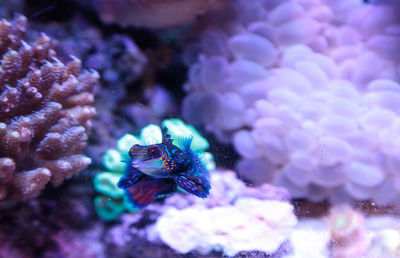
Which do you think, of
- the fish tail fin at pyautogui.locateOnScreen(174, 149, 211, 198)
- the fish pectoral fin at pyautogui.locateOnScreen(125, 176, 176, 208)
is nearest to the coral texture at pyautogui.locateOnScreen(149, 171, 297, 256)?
the fish pectoral fin at pyautogui.locateOnScreen(125, 176, 176, 208)

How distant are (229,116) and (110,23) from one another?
104 centimetres

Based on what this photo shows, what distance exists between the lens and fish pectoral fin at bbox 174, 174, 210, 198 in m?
0.99

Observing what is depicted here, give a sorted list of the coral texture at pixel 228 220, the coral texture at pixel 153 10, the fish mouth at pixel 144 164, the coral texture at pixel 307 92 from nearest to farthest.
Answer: the fish mouth at pixel 144 164 → the coral texture at pixel 228 220 → the coral texture at pixel 307 92 → the coral texture at pixel 153 10

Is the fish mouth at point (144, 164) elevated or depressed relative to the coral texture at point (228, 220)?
elevated

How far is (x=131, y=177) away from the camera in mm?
1060

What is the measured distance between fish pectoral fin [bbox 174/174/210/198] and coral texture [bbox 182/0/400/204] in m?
0.47

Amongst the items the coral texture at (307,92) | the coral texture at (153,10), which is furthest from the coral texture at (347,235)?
the coral texture at (153,10)

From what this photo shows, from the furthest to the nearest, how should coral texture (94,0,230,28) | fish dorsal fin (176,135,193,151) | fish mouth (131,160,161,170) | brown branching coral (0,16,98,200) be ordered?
1. coral texture (94,0,230,28)
2. brown branching coral (0,16,98,200)
3. fish dorsal fin (176,135,193,151)
4. fish mouth (131,160,161,170)

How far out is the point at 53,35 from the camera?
1724mm

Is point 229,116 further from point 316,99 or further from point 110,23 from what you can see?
point 110,23

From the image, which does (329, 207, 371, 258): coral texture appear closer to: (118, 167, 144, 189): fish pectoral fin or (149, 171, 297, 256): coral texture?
(149, 171, 297, 256): coral texture

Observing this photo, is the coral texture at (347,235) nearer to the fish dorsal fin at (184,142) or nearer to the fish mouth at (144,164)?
the fish dorsal fin at (184,142)

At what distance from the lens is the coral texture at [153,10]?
6.99 ft

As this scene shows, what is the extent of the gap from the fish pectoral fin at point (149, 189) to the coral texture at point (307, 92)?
0.47 meters
